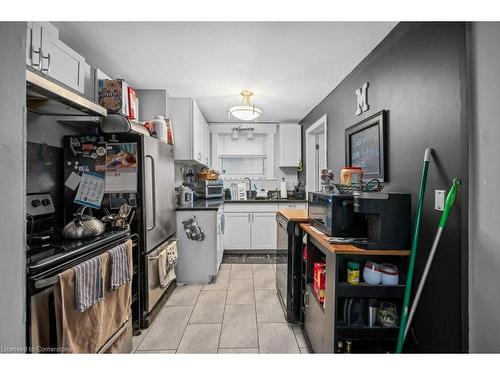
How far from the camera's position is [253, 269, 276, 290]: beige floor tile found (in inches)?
106

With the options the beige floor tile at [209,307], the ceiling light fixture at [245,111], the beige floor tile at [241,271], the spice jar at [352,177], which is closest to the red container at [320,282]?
the spice jar at [352,177]

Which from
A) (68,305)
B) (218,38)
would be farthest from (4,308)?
(218,38)

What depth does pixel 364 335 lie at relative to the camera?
124cm

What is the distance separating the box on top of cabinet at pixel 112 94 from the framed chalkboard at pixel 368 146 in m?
2.08

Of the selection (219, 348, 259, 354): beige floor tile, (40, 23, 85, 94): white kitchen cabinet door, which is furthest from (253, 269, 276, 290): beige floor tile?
(40, 23, 85, 94): white kitchen cabinet door

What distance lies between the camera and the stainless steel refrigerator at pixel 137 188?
69.6 inches

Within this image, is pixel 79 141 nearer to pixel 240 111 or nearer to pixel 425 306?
pixel 240 111

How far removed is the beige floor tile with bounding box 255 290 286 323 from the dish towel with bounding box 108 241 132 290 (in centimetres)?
121

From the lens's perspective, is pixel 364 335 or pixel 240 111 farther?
pixel 240 111

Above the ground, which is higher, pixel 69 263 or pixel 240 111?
pixel 240 111

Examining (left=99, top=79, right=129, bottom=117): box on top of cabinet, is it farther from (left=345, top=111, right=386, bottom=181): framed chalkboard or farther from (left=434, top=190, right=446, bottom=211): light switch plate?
(left=434, top=190, right=446, bottom=211): light switch plate

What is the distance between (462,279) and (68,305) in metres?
1.90
